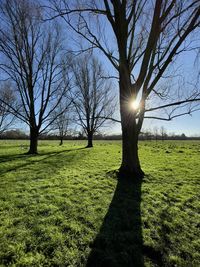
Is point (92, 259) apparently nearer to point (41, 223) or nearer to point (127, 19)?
point (41, 223)

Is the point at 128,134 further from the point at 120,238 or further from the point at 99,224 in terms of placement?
the point at 120,238

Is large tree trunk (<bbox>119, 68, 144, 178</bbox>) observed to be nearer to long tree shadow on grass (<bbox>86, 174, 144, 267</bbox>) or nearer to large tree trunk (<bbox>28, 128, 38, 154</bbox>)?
long tree shadow on grass (<bbox>86, 174, 144, 267</bbox>)

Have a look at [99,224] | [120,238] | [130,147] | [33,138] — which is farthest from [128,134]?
[33,138]

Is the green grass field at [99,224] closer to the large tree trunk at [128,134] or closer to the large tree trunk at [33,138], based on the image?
the large tree trunk at [128,134]

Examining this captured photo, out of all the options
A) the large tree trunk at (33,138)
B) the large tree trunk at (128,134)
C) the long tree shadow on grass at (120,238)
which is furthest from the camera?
the large tree trunk at (33,138)

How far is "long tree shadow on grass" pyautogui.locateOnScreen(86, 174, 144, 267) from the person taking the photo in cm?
261

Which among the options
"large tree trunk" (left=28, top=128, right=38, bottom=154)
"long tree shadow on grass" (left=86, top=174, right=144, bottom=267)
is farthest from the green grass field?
"large tree trunk" (left=28, top=128, right=38, bottom=154)

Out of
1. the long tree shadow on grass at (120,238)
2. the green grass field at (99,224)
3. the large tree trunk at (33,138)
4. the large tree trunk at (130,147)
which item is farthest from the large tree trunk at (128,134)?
the large tree trunk at (33,138)

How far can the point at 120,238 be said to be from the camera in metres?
3.13

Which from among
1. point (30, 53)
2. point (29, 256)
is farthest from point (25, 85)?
point (29, 256)

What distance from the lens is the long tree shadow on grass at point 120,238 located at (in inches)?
103

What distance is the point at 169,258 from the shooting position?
2689 millimetres

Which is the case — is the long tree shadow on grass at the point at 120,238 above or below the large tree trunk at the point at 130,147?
below

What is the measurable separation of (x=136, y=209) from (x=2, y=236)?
8.40 ft
